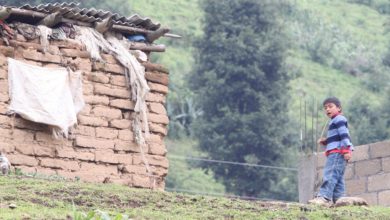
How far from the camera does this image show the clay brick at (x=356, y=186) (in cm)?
1699

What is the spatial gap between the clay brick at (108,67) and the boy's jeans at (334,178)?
9.54ft

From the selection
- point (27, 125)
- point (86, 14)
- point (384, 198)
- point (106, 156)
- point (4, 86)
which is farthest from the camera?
point (384, 198)

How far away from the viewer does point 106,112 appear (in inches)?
612

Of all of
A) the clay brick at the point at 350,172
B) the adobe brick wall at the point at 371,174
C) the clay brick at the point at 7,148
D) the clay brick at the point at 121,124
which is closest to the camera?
the clay brick at the point at 7,148

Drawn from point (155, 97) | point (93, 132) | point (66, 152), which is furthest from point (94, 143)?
point (155, 97)

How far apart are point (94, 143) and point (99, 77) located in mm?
808

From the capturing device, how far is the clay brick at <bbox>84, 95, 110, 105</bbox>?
607 inches

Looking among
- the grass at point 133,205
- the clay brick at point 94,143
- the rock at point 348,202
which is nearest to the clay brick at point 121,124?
the clay brick at point 94,143

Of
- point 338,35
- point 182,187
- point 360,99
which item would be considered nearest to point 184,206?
point 182,187

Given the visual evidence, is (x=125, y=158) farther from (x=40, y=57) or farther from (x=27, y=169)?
(x=40, y=57)

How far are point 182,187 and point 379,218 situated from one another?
25.7m

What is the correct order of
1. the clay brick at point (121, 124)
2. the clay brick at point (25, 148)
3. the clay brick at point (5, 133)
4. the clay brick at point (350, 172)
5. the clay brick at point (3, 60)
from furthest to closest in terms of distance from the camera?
the clay brick at point (350, 172) → the clay brick at point (121, 124) → the clay brick at point (3, 60) → the clay brick at point (25, 148) → the clay brick at point (5, 133)

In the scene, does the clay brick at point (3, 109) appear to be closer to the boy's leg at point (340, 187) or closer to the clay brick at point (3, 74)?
the clay brick at point (3, 74)

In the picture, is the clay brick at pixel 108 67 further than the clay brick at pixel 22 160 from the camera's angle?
Yes
